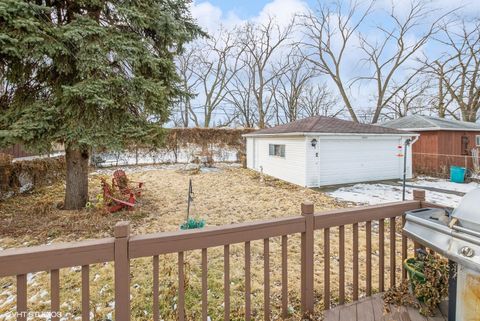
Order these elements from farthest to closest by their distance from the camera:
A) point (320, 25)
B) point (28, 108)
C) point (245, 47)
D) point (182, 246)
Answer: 1. point (245, 47)
2. point (320, 25)
3. point (28, 108)
4. point (182, 246)

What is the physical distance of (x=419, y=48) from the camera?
67.4 feet

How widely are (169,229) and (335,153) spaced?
307 inches

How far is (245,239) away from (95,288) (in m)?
2.43

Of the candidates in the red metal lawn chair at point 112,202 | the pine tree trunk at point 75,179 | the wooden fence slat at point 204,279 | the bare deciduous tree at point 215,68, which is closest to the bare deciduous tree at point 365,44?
the bare deciduous tree at point 215,68

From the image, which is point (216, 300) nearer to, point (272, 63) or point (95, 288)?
point (95, 288)

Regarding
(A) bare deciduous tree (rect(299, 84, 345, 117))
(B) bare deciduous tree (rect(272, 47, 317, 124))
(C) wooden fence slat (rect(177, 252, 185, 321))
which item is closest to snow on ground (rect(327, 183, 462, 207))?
(C) wooden fence slat (rect(177, 252, 185, 321))

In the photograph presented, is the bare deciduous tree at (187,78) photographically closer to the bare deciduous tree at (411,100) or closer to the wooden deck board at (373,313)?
the bare deciduous tree at (411,100)

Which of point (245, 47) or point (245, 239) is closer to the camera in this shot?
point (245, 239)

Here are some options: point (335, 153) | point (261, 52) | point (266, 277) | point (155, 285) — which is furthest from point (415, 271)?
point (261, 52)

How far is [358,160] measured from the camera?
11.3 metres

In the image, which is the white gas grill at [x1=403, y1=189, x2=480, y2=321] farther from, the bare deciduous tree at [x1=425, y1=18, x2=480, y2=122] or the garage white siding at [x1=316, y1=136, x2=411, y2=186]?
the bare deciduous tree at [x1=425, y1=18, x2=480, y2=122]

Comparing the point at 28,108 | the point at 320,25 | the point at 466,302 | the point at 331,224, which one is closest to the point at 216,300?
the point at 331,224

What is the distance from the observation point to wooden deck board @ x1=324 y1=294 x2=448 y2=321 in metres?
2.22

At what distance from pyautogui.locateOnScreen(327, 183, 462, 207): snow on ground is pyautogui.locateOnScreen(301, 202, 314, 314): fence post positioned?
20.9ft
